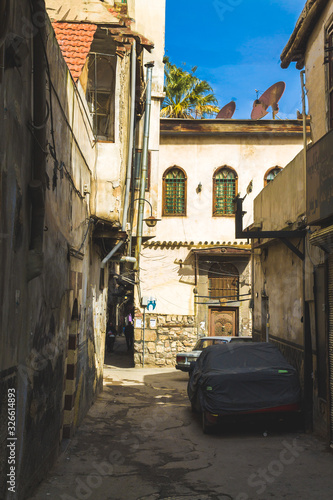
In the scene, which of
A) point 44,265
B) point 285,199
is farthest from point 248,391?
point 44,265

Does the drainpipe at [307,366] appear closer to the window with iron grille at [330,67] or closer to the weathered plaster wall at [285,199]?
the weathered plaster wall at [285,199]

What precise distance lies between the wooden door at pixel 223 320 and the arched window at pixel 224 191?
445 cm

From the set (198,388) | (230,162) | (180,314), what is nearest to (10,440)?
(198,388)

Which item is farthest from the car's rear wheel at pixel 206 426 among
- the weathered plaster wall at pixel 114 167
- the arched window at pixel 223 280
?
the arched window at pixel 223 280

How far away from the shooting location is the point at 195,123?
23.6 metres

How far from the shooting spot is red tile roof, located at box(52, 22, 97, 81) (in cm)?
951

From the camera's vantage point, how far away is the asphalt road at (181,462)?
6.32 metres

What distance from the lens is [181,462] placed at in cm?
782

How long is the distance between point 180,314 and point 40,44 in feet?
60.8

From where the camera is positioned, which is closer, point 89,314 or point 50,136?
A: point 50,136

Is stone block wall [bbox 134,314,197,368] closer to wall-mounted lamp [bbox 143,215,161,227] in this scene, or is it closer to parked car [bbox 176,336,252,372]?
parked car [bbox 176,336,252,372]

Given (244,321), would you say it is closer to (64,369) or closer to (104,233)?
(104,233)

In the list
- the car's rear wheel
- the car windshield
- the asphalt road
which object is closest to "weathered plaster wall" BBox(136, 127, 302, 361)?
the car windshield

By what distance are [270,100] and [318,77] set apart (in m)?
17.1
